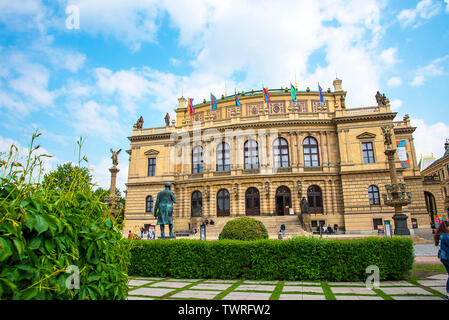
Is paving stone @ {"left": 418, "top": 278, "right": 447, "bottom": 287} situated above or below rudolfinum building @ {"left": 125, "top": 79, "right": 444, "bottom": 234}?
below

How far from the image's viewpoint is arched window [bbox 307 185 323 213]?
33.9 metres

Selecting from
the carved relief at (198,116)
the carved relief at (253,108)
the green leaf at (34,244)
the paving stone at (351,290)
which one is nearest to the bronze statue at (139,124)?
the carved relief at (198,116)

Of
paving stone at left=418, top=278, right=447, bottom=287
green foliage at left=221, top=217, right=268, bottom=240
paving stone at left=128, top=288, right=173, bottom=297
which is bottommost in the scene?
paving stone at left=418, top=278, right=447, bottom=287

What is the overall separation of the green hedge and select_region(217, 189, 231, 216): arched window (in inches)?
1056

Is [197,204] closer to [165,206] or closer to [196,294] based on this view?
[165,206]

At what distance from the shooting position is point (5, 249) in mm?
1761

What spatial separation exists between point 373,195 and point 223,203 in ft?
60.3

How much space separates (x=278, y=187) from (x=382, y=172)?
12.3 metres

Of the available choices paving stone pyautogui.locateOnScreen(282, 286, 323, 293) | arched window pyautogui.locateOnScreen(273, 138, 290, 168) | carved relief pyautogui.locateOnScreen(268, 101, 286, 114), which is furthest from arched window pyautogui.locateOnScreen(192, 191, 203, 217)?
paving stone pyautogui.locateOnScreen(282, 286, 323, 293)

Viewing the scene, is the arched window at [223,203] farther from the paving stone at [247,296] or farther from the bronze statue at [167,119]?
the paving stone at [247,296]

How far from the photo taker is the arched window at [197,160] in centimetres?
3934

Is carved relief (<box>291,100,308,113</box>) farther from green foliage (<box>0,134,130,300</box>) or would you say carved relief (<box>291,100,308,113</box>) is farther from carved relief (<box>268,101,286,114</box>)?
green foliage (<box>0,134,130,300</box>)

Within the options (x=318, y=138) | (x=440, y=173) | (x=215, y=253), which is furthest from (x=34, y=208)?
(x=440, y=173)

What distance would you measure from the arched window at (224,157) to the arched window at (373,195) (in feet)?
57.9
